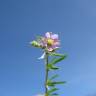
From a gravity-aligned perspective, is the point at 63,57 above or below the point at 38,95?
above

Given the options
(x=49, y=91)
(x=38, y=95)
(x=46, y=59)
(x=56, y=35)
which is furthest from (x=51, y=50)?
(x=38, y=95)

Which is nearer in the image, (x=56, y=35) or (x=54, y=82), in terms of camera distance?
(x=54, y=82)

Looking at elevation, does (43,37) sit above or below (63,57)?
above

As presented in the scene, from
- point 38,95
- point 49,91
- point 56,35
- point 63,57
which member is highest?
point 56,35

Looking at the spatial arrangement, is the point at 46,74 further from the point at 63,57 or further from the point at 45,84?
the point at 63,57

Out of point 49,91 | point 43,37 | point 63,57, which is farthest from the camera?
point 43,37

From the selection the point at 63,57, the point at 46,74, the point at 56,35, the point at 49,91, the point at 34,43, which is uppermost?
the point at 56,35

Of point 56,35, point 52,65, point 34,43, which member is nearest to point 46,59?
point 52,65

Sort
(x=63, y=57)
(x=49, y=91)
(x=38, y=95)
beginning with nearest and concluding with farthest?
(x=38, y=95), (x=49, y=91), (x=63, y=57)

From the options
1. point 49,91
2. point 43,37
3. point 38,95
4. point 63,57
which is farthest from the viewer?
point 43,37

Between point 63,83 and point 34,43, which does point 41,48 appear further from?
point 63,83

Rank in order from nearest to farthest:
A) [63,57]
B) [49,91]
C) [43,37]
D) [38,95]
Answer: [38,95] → [49,91] → [63,57] → [43,37]
